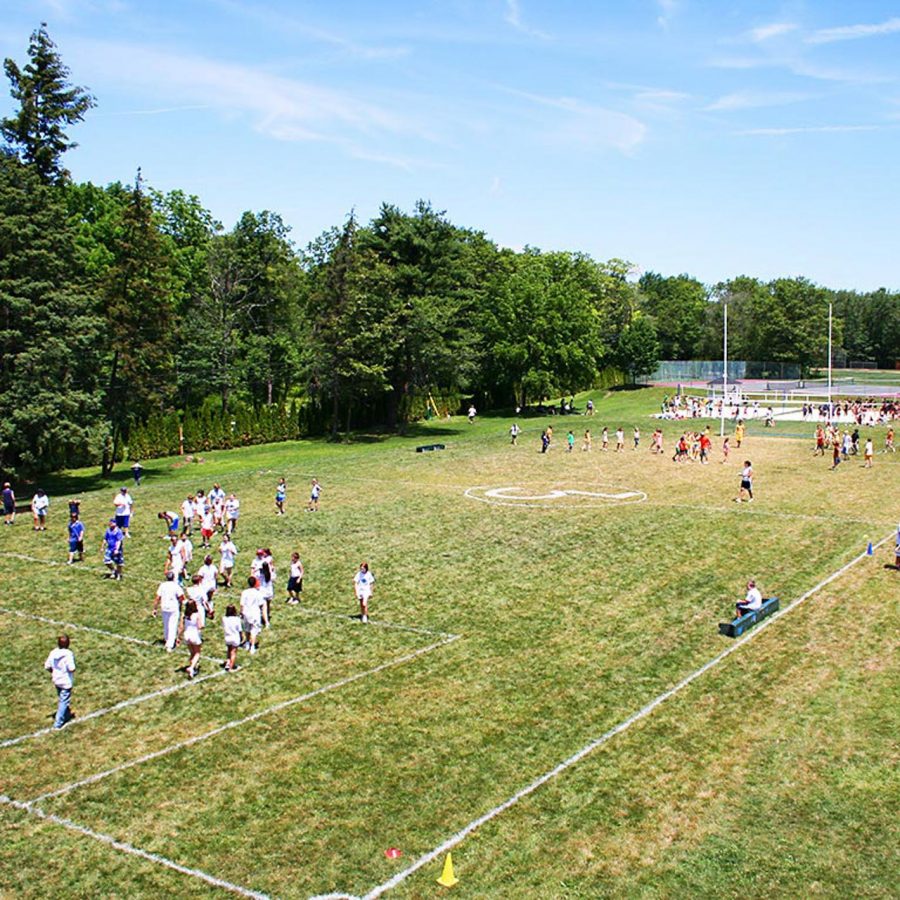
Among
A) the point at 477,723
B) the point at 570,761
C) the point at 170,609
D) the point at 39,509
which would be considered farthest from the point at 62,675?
the point at 39,509

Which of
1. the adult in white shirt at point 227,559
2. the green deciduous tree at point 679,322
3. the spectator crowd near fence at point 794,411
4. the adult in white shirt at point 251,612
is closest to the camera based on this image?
the adult in white shirt at point 251,612

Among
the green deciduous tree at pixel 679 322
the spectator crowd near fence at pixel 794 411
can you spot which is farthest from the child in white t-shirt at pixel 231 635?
the green deciduous tree at pixel 679 322

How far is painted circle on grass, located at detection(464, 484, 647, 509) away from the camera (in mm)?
42594

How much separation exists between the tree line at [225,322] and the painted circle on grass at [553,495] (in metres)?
18.6

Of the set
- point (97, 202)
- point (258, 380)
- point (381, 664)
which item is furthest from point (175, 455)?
point (381, 664)

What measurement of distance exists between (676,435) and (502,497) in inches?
1145

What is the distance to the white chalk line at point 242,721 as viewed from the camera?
16391 mm

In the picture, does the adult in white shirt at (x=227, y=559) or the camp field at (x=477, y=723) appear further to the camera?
the adult in white shirt at (x=227, y=559)

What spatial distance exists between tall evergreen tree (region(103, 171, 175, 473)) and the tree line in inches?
3.5

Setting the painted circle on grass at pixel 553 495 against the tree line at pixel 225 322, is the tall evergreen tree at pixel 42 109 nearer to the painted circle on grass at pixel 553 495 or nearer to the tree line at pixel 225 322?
the tree line at pixel 225 322

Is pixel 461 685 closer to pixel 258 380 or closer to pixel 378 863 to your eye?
pixel 378 863

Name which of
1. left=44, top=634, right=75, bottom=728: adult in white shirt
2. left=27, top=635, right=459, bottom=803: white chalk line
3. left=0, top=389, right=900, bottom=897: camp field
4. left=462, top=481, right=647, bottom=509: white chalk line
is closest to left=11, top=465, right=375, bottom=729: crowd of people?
left=44, top=634, right=75, bottom=728: adult in white shirt

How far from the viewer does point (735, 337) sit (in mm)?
142875

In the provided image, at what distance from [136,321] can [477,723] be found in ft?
135
